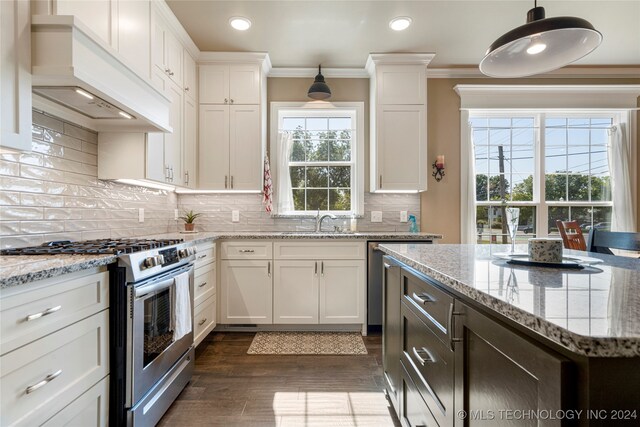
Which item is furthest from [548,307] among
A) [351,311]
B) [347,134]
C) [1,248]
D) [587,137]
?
[587,137]

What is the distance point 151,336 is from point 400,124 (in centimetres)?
285

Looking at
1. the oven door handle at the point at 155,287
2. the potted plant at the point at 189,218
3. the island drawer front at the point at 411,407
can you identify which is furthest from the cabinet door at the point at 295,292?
the island drawer front at the point at 411,407

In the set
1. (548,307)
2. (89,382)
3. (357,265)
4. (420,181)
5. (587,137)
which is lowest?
(89,382)

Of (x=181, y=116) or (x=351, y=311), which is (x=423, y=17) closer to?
(x=181, y=116)

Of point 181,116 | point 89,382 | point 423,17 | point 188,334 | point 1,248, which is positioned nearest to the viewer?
point 89,382

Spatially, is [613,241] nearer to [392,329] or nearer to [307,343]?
[392,329]

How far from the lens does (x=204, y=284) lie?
255 cm

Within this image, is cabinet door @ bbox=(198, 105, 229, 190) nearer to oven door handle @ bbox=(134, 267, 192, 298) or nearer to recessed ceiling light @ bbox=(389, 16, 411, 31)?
oven door handle @ bbox=(134, 267, 192, 298)

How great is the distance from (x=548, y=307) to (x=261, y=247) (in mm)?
2504

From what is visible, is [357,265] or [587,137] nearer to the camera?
[357,265]

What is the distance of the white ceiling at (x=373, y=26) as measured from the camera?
245cm

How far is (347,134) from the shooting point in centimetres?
356

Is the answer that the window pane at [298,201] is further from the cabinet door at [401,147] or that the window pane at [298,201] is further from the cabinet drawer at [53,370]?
the cabinet drawer at [53,370]

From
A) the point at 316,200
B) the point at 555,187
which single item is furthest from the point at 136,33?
the point at 555,187
